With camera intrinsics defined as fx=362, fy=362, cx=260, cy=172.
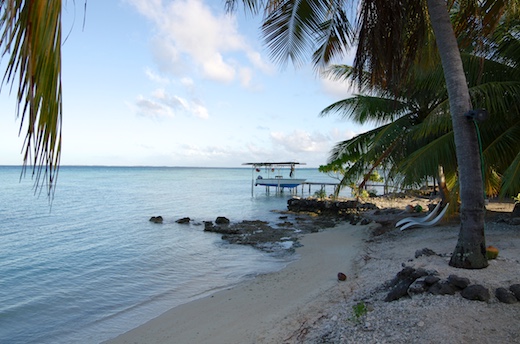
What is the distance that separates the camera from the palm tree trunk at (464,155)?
16.9ft

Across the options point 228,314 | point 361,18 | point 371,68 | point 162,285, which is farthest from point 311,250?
point 361,18

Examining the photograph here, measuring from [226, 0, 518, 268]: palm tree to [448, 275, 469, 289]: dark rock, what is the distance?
2.30 feet

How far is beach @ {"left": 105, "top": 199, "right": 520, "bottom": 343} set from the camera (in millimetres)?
3947

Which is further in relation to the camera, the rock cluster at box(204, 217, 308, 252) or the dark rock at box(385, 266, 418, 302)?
the rock cluster at box(204, 217, 308, 252)

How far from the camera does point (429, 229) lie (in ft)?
35.4

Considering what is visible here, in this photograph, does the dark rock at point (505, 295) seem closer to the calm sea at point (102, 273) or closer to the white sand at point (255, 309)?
the white sand at point (255, 309)

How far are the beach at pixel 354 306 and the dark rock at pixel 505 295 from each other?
7 centimetres

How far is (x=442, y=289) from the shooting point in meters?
4.62

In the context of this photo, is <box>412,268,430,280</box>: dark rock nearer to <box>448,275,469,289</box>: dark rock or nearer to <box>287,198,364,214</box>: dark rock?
<box>448,275,469,289</box>: dark rock

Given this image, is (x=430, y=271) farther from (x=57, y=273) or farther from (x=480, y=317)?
(x=57, y=273)

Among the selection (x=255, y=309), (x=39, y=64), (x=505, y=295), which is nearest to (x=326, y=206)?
(x=255, y=309)

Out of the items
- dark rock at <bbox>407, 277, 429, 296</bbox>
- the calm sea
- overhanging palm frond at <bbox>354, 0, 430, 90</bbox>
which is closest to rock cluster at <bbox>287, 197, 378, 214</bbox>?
the calm sea

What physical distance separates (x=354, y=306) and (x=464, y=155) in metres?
2.68

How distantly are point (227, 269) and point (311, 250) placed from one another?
10.5 feet
